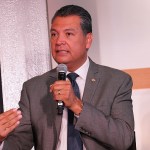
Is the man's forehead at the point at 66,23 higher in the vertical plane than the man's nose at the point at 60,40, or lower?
higher

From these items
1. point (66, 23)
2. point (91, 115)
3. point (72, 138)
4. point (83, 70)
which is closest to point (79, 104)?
point (91, 115)

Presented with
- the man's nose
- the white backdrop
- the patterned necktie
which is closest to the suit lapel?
the patterned necktie

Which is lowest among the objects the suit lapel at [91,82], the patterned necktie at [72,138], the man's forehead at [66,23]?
the patterned necktie at [72,138]

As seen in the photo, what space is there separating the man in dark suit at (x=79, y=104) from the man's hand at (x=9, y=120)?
1cm

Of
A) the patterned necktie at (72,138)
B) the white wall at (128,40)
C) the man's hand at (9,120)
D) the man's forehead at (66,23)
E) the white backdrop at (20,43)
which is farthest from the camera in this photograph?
the white backdrop at (20,43)

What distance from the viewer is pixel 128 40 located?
254cm

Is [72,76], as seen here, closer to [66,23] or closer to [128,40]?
[66,23]

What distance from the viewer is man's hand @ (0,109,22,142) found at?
1.61 meters

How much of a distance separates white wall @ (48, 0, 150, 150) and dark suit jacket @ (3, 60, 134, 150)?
595 mm

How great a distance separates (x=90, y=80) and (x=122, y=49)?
0.74m

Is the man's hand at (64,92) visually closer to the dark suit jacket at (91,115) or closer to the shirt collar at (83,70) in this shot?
the dark suit jacket at (91,115)

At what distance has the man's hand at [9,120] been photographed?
1.61 meters

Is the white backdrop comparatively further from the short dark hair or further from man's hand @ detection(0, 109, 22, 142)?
man's hand @ detection(0, 109, 22, 142)

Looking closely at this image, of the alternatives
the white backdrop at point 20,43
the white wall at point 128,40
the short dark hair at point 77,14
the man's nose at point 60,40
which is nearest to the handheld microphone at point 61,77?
the man's nose at point 60,40
